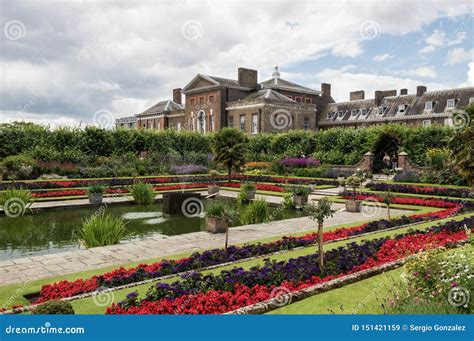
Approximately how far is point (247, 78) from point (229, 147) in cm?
2696

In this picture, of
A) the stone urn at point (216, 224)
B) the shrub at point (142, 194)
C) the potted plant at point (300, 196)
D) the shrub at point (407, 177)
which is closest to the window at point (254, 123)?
the shrub at point (407, 177)

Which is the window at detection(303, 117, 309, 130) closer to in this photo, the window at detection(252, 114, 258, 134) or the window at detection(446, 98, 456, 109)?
the window at detection(252, 114, 258, 134)

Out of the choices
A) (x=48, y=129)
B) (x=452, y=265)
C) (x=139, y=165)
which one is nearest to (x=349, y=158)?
(x=139, y=165)

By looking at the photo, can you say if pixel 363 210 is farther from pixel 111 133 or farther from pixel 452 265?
pixel 111 133

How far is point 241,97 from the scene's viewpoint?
1929 inches

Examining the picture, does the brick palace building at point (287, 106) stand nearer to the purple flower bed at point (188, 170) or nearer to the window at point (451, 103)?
the window at point (451, 103)

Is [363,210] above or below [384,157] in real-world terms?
below

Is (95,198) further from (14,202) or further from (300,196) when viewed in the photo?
(300,196)

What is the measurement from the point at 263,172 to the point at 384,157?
941cm

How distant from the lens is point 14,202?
14234 millimetres

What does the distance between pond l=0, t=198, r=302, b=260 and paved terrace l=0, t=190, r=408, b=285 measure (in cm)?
94

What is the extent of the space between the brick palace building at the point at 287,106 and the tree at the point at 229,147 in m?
18.7

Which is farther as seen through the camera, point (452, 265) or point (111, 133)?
point (111, 133)

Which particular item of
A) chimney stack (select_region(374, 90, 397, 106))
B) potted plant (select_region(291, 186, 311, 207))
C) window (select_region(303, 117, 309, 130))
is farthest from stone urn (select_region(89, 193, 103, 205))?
chimney stack (select_region(374, 90, 397, 106))
